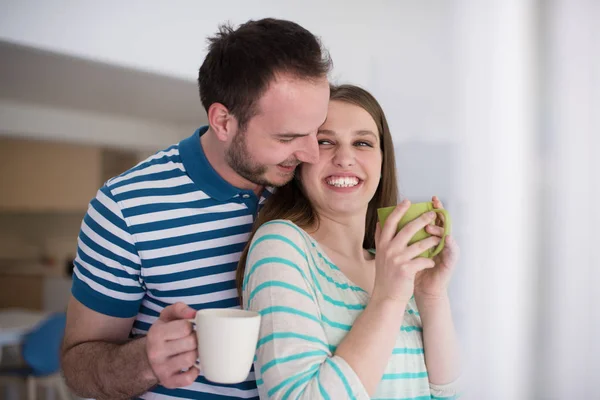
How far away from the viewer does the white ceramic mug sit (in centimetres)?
79

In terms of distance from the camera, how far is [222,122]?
1.24 m

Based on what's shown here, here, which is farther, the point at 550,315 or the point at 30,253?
the point at 30,253

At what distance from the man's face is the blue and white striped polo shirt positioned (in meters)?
0.08

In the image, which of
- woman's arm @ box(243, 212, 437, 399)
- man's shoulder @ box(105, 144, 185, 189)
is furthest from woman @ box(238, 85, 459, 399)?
man's shoulder @ box(105, 144, 185, 189)

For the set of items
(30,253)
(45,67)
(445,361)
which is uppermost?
(45,67)

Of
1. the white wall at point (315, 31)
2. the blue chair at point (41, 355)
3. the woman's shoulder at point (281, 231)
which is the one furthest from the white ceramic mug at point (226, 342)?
the blue chair at point (41, 355)

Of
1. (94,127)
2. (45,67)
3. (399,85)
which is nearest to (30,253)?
(94,127)

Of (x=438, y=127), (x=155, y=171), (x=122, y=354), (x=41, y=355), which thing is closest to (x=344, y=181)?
(x=155, y=171)

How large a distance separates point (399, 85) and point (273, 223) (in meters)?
2.14

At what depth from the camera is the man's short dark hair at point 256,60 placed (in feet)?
3.79

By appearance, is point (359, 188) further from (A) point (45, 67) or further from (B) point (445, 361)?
(A) point (45, 67)

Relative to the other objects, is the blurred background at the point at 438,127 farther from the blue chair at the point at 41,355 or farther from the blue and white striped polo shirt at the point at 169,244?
the blue and white striped polo shirt at the point at 169,244

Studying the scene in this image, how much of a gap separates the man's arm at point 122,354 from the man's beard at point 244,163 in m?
0.35

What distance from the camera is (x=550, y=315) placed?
43.5 inches
